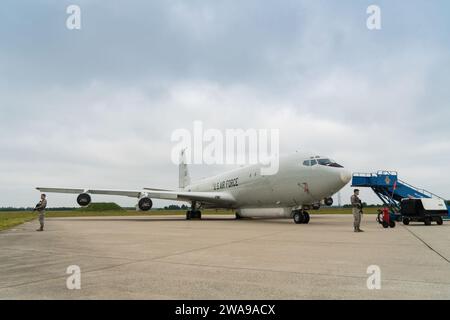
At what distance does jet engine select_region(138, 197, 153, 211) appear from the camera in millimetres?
28302

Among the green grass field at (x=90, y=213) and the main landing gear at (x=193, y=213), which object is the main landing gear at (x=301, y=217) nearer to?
the main landing gear at (x=193, y=213)

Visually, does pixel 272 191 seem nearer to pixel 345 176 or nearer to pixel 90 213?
pixel 345 176

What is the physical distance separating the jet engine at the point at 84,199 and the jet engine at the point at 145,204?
14.7ft

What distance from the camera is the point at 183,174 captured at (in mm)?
52031

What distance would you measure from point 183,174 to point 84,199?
2321cm

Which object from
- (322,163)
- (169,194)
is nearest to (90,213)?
(169,194)

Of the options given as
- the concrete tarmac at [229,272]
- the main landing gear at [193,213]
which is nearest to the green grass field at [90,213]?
the main landing gear at [193,213]

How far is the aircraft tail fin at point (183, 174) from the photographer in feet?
169

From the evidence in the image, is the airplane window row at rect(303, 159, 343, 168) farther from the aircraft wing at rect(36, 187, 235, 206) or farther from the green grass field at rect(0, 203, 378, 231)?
the green grass field at rect(0, 203, 378, 231)

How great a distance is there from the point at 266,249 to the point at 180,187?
4363 centimetres

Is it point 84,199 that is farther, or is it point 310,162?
point 84,199

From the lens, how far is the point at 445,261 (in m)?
7.16
